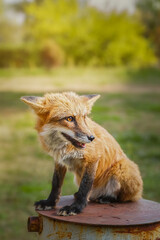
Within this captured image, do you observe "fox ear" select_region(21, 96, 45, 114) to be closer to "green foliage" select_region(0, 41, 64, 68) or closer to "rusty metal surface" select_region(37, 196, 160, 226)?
"rusty metal surface" select_region(37, 196, 160, 226)

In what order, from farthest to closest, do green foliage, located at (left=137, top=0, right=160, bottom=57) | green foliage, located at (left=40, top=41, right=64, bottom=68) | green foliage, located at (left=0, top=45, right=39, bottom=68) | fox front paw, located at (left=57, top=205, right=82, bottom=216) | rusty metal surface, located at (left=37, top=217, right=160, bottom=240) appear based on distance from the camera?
green foliage, located at (left=137, top=0, right=160, bottom=57) → green foliage, located at (left=0, top=45, right=39, bottom=68) → green foliage, located at (left=40, top=41, right=64, bottom=68) → fox front paw, located at (left=57, top=205, right=82, bottom=216) → rusty metal surface, located at (left=37, top=217, right=160, bottom=240)

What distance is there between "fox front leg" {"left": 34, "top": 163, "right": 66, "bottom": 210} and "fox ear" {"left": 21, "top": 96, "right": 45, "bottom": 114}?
1.58ft

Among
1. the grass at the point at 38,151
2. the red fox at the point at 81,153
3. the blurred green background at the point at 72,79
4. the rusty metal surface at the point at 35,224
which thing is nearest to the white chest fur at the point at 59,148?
the red fox at the point at 81,153

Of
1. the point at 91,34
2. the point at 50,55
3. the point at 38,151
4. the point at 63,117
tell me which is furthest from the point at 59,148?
the point at 91,34

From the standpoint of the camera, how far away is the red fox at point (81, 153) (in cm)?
265

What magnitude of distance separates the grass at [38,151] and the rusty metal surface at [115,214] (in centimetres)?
172

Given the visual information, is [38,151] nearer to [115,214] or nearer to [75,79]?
[115,214]

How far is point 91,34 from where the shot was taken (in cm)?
2333

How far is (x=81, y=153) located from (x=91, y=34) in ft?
70.0

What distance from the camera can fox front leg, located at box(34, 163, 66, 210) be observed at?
9.39 ft

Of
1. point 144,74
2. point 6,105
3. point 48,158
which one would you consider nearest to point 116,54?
point 144,74

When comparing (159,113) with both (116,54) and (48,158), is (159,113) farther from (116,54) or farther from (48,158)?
(116,54)

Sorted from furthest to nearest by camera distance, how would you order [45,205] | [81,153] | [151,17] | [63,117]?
1. [151,17]
2. [45,205]
3. [81,153]
4. [63,117]

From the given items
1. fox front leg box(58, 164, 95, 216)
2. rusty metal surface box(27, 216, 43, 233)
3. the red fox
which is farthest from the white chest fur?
rusty metal surface box(27, 216, 43, 233)
